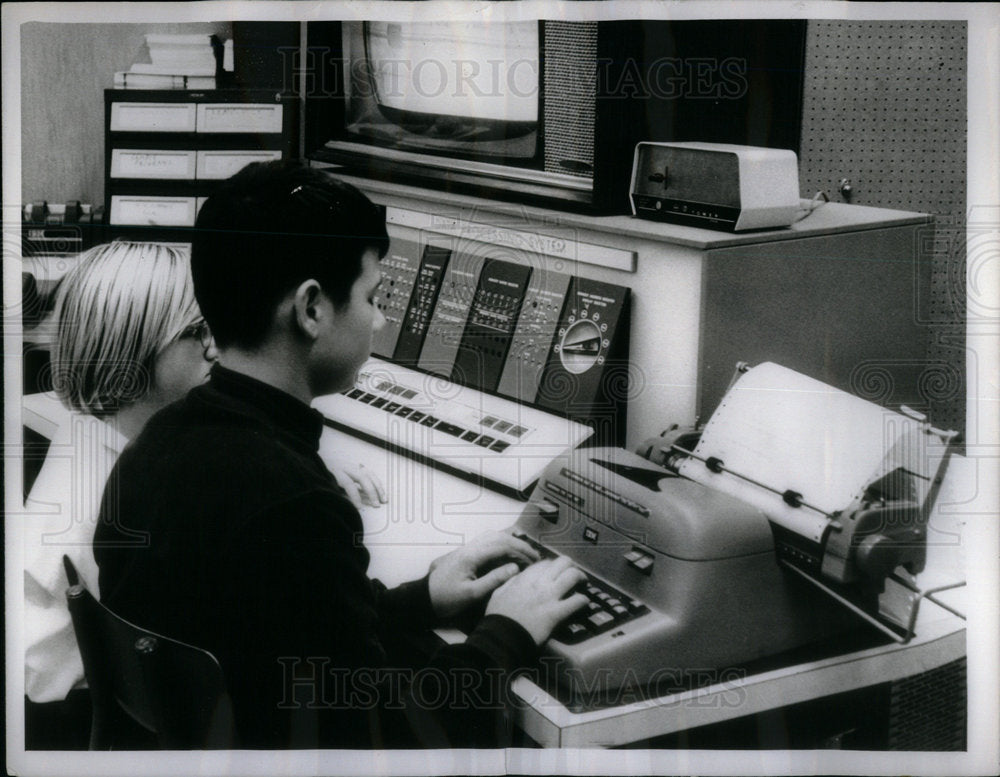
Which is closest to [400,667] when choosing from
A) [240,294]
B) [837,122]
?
[240,294]

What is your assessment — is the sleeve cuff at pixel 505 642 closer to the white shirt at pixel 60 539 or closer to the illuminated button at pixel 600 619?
the illuminated button at pixel 600 619

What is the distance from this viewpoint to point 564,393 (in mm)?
1453

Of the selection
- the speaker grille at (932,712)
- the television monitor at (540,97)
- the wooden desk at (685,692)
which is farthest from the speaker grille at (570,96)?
the speaker grille at (932,712)

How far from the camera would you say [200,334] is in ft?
4.88

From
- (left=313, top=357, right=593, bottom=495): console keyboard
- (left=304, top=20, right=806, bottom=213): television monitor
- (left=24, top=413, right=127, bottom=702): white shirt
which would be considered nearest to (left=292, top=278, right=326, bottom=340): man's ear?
(left=313, top=357, right=593, bottom=495): console keyboard

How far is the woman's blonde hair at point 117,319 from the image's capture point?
1515 mm

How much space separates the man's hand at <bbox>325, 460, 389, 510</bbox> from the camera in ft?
4.89

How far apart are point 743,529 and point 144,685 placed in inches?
33.7

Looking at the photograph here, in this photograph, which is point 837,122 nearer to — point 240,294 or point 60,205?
point 240,294

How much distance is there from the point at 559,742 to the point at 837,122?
3.25 ft

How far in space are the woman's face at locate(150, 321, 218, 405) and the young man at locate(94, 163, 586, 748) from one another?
38 millimetres

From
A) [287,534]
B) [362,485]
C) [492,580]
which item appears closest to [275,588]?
[287,534]

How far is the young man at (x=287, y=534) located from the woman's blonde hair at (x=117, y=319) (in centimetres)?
6

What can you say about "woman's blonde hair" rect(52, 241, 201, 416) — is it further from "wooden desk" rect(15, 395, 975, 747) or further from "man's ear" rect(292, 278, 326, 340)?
"wooden desk" rect(15, 395, 975, 747)
